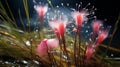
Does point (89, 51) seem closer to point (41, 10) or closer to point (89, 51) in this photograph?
point (89, 51)

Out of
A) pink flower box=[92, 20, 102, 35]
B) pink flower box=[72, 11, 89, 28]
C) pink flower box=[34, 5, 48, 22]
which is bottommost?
pink flower box=[92, 20, 102, 35]

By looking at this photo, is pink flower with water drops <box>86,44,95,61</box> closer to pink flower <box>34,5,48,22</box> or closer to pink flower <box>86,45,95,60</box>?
pink flower <box>86,45,95,60</box>

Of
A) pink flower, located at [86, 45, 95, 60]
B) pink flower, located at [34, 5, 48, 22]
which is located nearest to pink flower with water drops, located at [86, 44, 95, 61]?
pink flower, located at [86, 45, 95, 60]

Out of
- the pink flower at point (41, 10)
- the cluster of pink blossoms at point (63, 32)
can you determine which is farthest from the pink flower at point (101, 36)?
the pink flower at point (41, 10)

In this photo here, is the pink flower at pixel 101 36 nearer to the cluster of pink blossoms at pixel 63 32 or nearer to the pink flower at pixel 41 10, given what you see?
the cluster of pink blossoms at pixel 63 32

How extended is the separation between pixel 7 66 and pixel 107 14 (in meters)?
1.07

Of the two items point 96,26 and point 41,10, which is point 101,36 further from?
point 41,10

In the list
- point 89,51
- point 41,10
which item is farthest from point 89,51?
point 41,10

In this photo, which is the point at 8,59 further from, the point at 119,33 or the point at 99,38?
the point at 119,33

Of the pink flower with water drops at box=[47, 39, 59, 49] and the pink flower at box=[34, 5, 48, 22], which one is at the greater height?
the pink flower at box=[34, 5, 48, 22]

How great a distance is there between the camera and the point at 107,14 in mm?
1525

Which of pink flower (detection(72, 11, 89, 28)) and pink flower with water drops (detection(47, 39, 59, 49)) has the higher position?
pink flower (detection(72, 11, 89, 28))

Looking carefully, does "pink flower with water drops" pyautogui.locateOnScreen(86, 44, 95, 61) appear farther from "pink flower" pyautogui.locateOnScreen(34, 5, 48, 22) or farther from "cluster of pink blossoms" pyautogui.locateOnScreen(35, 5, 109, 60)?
"pink flower" pyautogui.locateOnScreen(34, 5, 48, 22)

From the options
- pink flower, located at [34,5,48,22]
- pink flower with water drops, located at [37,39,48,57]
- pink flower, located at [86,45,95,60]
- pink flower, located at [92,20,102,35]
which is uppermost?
pink flower, located at [34,5,48,22]
